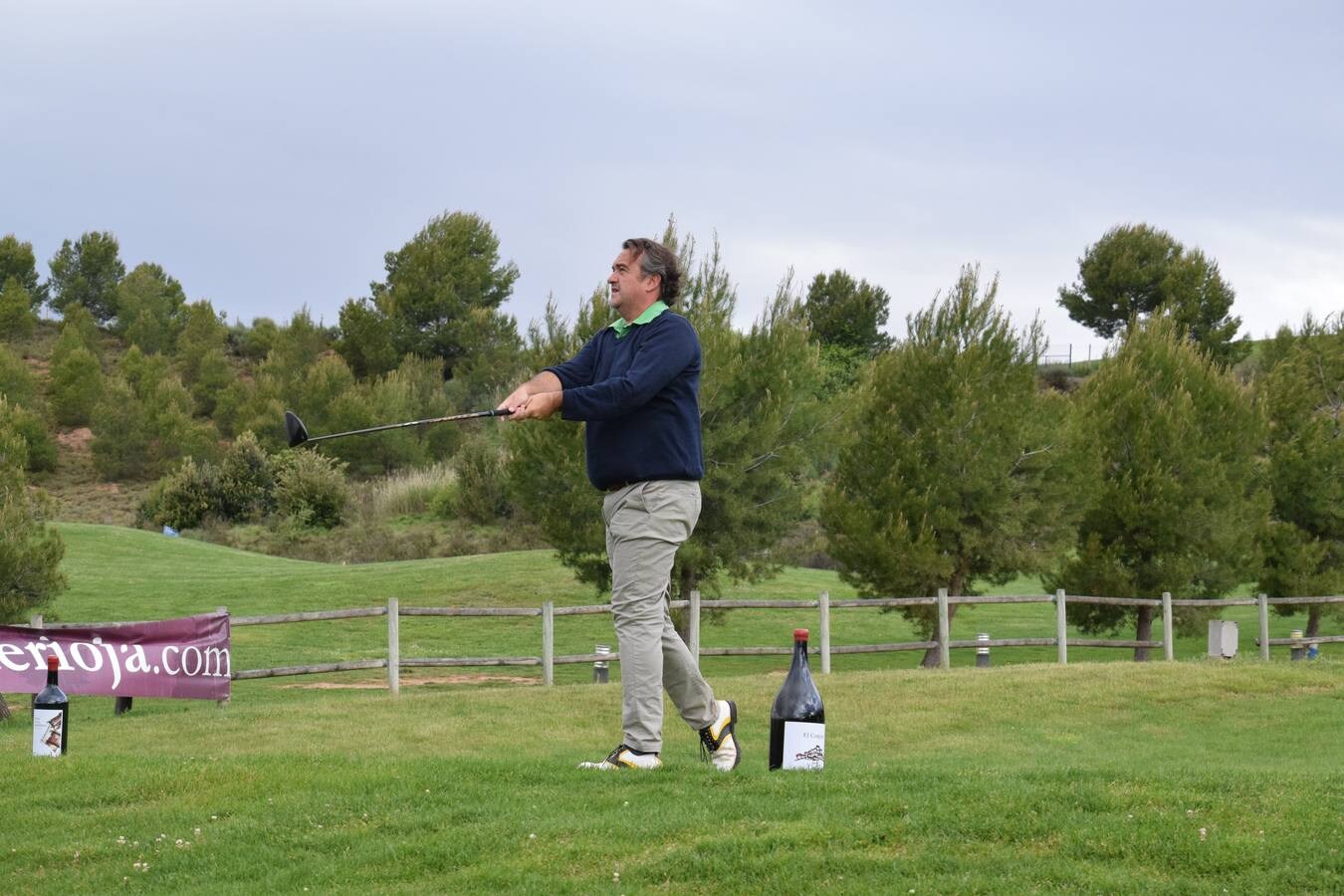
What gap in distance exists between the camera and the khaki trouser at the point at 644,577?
21.5ft

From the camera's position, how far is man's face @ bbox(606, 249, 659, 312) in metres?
6.80

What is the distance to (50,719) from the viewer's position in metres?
8.08

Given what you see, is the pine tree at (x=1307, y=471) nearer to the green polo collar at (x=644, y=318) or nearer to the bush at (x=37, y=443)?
the green polo collar at (x=644, y=318)

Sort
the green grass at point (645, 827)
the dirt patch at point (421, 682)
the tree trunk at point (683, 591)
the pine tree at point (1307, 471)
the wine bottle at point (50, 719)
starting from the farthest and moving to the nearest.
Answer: the pine tree at point (1307, 471) < the tree trunk at point (683, 591) < the dirt patch at point (421, 682) < the wine bottle at point (50, 719) < the green grass at point (645, 827)

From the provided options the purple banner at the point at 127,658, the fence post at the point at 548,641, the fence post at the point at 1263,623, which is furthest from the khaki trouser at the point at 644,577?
the fence post at the point at 1263,623

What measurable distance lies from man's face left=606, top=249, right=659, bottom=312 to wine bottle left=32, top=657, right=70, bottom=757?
368cm

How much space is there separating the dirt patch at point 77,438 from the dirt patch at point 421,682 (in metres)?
43.1

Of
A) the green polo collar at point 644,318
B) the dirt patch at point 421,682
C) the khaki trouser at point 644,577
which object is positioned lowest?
the dirt patch at point 421,682

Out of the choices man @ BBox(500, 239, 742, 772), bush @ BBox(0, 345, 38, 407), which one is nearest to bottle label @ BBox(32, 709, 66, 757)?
man @ BBox(500, 239, 742, 772)

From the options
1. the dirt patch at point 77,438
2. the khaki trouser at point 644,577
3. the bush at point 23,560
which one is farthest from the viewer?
the dirt patch at point 77,438

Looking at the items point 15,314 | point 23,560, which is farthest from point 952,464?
point 15,314

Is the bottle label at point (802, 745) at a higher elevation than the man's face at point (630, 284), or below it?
below

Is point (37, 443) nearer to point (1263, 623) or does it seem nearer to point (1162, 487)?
point (1162, 487)

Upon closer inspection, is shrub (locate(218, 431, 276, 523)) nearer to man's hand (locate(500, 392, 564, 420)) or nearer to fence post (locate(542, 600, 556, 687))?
fence post (locate(542, 600, 556, 687))
